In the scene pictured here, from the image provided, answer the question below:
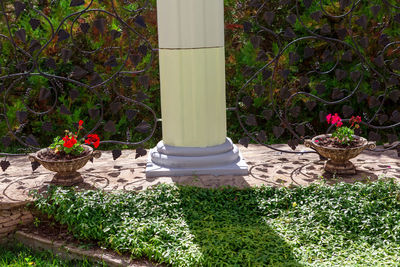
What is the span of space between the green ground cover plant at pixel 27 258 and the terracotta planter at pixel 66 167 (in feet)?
2.57

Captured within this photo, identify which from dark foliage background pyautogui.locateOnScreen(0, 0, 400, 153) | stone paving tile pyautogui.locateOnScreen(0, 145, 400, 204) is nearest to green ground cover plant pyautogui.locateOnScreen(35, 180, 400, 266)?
stone paving tile pyautogui.locateOnScreen(0, 145, 400, 204)

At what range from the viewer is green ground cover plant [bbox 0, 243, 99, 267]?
13.3 feet

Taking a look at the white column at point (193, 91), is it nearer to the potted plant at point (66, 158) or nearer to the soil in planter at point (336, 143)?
the potted plant at point (66, 158)

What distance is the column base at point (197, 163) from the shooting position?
5125 mm

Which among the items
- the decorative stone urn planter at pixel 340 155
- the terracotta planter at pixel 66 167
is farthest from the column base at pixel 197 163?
the decorative stone urn planter at pixel 340 155

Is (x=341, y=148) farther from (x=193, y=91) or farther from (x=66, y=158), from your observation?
(x=66, y=158)

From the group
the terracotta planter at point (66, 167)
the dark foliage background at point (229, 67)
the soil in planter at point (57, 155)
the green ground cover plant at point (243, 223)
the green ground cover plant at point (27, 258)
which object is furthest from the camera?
the dark foliage background at point (229, 67)

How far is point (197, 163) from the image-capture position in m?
5.12

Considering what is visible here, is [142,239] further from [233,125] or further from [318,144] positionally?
[233,125]

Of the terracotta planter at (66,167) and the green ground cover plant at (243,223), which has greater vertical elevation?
the terracotta planter at (66,167)

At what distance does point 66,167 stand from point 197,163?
4.44 feet

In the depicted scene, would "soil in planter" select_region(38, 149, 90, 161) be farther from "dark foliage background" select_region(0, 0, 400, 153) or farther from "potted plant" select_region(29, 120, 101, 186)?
"dark foliage background" select_region(0, 0, 400, 153)

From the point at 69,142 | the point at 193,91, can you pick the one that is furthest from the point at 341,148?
the point at 69,142

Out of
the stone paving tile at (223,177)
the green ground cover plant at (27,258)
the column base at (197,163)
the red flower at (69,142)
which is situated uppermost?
the red flower at (69,142)
